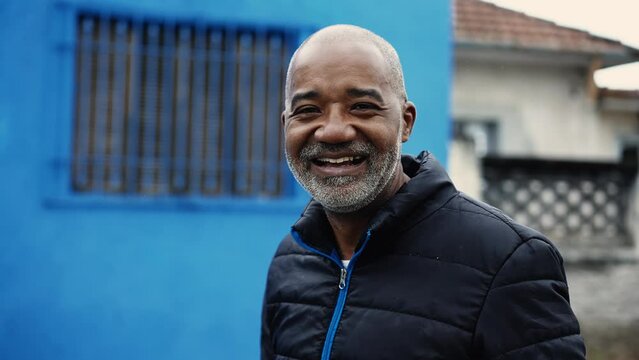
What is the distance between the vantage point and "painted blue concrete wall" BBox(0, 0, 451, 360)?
16.0 ft

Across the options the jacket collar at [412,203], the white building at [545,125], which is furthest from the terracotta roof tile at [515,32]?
the jacket collar at [412,203]

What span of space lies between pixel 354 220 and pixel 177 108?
3.44 metres

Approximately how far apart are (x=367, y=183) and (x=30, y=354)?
380 cm

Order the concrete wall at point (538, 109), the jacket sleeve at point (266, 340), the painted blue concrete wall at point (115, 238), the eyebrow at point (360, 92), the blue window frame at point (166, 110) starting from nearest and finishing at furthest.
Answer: the eyebrow at point (360, 92), the jacket sleeve at point (266, 340), the painted blue concrete wall at point (115, 238), the blue window frame at point (166, 110), the concrete wall at point (538, 109)

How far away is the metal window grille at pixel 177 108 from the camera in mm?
5062

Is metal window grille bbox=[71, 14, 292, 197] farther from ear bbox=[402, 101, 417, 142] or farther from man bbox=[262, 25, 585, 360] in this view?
ear bbox=[402, 101, 417, 142]

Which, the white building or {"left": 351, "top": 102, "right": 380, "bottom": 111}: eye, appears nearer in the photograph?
{"left": 351, "top": 102, "right": 380, "bottom": 111}: eye

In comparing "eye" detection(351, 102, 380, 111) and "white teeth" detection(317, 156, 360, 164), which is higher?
"eye" detection(351, 102, 380, 111)

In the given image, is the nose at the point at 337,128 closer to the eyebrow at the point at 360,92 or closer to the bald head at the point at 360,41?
the eyebrow at the point at 360,92

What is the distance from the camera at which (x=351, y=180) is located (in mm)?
1879

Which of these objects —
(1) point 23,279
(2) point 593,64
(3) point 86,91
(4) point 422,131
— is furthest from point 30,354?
(2) point 593,64

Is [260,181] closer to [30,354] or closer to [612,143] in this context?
[30,354]

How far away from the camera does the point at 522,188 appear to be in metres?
8.07

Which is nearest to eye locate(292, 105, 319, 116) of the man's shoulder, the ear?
the ear
